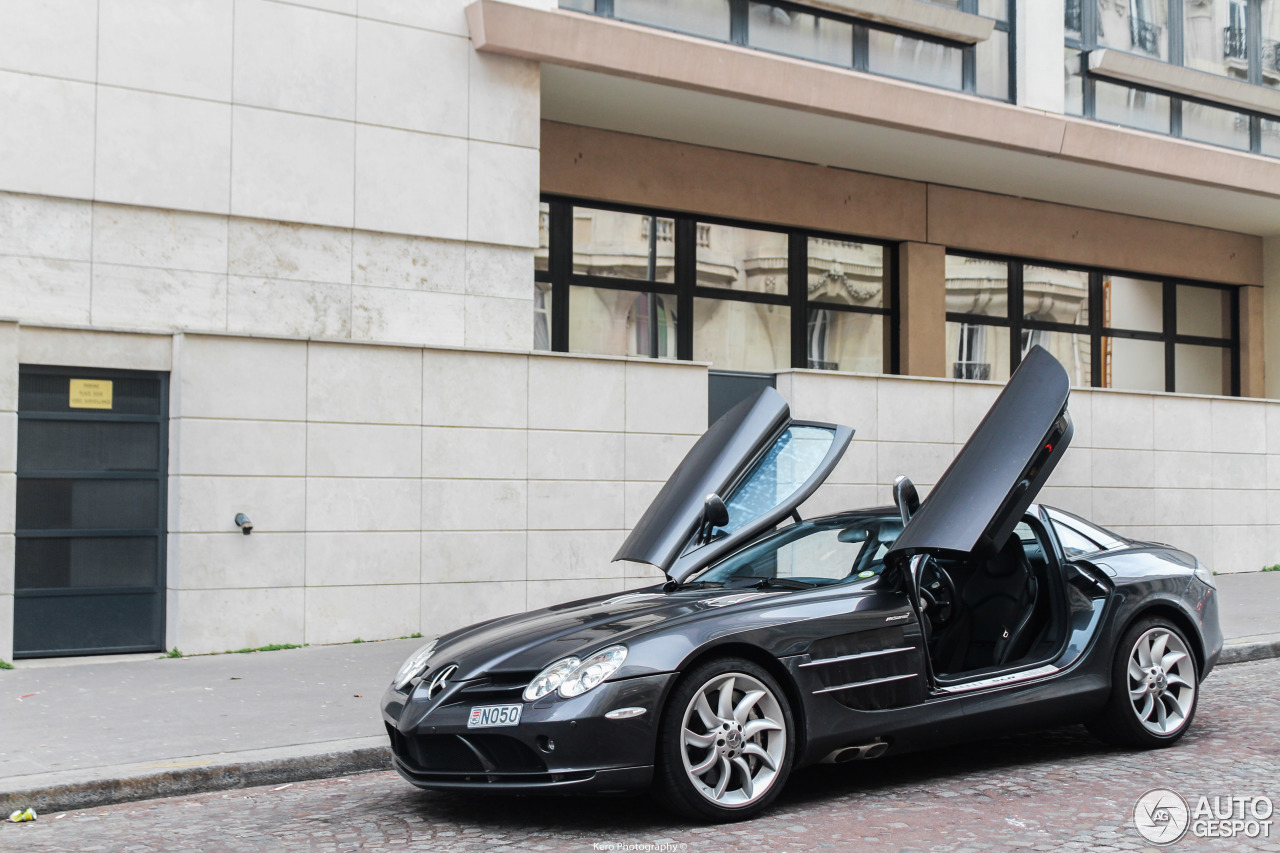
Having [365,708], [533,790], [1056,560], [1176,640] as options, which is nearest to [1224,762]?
[1176,640]

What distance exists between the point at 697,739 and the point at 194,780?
2.70 meters

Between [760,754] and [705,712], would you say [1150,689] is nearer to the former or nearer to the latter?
[760,754]

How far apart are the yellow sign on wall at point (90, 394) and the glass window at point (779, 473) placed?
Result: 240 inches

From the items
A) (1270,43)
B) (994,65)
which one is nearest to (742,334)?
(994,65)

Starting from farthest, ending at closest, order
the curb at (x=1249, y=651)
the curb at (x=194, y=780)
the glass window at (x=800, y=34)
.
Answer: the glass window at (x=800, y=34)
the curb at (x=1249, y=651)
the curb at (x=194, y=780)

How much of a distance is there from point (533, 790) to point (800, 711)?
45.1 inches

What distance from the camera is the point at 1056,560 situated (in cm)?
618

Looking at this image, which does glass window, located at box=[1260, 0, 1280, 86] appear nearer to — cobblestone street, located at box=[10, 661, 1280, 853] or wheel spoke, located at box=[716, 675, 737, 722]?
cobblestone street, located at box=[10, 661, 1280, 853]

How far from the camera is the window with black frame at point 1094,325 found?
17.4m

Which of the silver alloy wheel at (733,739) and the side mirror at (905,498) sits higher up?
the side mirror at (905,498)

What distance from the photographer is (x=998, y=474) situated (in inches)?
220

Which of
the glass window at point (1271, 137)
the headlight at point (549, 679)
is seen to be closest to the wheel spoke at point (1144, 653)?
the headlight at point (549, 679)

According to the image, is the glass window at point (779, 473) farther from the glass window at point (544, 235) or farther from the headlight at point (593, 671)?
the glass window at point (544, 235)

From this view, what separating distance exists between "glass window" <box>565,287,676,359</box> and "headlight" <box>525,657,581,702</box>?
9.82 meters
